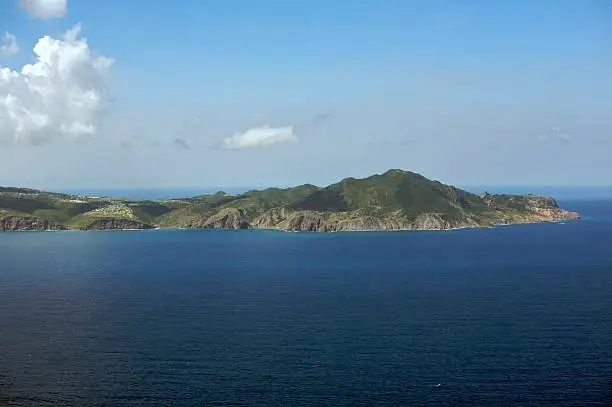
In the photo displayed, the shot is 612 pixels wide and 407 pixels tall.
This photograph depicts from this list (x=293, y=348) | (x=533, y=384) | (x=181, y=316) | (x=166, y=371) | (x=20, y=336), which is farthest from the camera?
(x=181, y=316)

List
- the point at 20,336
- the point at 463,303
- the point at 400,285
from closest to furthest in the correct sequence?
the point at 20,336
the point at 463,303
the point at 400,285

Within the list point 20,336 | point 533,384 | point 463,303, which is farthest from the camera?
point 463,303

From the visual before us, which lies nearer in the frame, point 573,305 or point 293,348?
point 293,348

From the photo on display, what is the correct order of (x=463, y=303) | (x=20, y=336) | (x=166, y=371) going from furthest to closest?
(x=463, y=303), (x=20, y=336), (x=166, y=371)

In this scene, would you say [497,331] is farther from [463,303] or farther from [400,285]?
[400,285]

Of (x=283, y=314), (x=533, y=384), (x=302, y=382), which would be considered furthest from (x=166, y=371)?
(x=533, y=384)

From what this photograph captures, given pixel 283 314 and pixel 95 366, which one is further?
pixel 283 314

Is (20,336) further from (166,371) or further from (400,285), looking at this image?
(400,285)

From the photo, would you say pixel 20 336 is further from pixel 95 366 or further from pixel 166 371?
pixel 166 371

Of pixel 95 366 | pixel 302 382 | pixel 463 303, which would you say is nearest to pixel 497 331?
pixel 463 303
